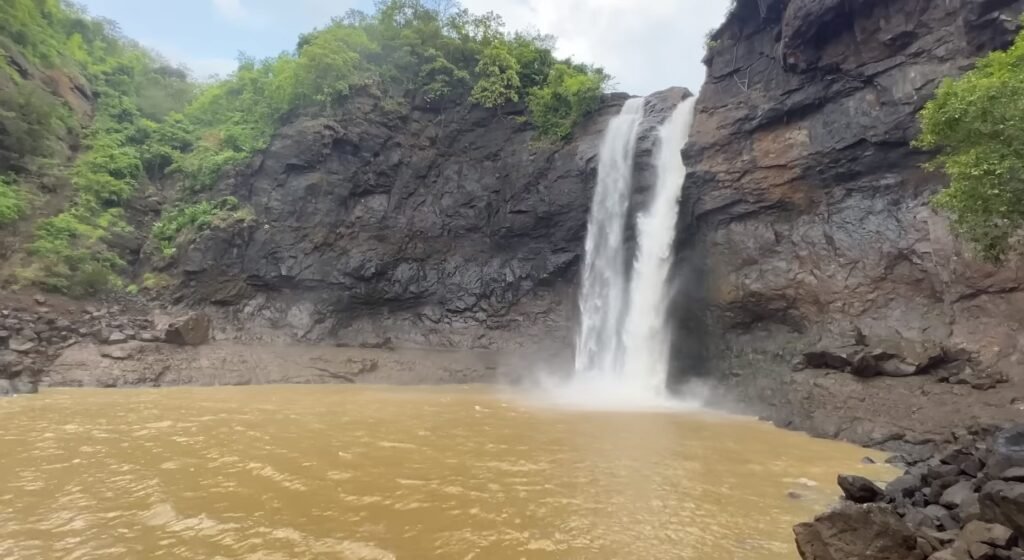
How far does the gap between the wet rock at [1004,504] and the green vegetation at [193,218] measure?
2578cm

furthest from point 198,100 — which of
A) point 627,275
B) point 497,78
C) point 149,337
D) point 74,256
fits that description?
point 627,275

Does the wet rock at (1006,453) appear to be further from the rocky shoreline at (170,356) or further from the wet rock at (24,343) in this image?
the wet rock at (24,343)

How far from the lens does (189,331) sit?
68.2ft

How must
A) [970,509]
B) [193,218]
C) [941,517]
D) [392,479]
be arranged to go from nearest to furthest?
[970,509] → [941,517] → [392,479] → [193,218]

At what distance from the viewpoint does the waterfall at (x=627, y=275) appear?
20.7 m

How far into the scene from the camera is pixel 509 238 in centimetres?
2683

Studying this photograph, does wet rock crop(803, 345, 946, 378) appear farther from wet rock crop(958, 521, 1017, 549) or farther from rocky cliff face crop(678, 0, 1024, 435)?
wet rock crop(958, 521, 1017, 549)

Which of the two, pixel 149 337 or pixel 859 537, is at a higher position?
pixel 149 337

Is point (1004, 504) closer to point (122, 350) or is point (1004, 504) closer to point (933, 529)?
point (933, 529)

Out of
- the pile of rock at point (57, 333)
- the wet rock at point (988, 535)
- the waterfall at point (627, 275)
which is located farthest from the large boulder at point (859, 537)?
the pile of rock at point (57, 333)

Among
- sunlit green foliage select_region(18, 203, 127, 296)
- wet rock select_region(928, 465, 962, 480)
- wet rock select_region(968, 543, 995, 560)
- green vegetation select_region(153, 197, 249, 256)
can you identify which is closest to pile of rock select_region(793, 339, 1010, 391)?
wet rock select_region(928, 465, 962, 480)

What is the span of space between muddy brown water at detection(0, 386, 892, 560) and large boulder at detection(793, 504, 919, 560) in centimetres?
79

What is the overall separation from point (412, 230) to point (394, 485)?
66.5ft

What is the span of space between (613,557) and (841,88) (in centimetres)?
1855
